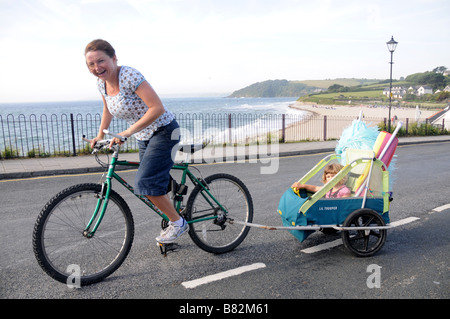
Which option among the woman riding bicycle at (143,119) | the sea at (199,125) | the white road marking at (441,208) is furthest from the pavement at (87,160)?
the white road marking at (441,208)

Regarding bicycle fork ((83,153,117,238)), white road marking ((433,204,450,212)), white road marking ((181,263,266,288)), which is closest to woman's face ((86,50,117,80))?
bicycle fork ((83,153,117,238))

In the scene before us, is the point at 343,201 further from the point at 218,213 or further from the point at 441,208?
the point at 441,208

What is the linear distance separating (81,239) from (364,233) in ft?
10.2

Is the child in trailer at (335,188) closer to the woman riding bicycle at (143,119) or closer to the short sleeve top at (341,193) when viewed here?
the short sleeve top at (341,193)

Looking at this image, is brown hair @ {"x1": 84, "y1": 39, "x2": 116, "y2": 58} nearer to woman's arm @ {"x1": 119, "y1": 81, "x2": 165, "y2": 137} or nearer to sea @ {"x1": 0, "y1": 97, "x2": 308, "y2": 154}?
woman's arm @ {"x1": 119, "y1": 81, "x2": 165, "y2": 137}

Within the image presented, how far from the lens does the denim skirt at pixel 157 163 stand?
131 inches

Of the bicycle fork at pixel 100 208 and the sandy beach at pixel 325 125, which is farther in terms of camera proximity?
the sandy beach at pixel 325 125

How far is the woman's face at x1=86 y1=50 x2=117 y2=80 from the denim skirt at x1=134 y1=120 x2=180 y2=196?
2.25 feet

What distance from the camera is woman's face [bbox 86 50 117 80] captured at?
3096 mm

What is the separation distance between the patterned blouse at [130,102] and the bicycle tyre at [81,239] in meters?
0.69

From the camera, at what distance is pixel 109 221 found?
3.39 meters

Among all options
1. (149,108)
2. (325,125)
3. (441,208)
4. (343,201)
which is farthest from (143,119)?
(325,125)
